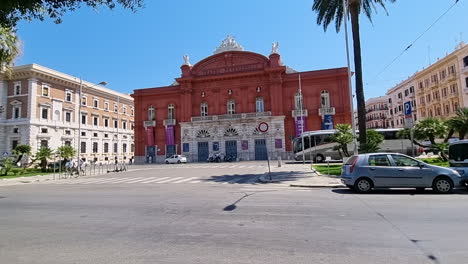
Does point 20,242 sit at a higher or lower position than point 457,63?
lower

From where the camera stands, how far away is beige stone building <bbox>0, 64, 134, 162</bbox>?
144 ft

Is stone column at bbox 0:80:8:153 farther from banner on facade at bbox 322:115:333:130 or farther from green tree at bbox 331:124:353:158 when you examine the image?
banner on facade at bbox 322:115:333:130

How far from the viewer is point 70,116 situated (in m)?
50.8

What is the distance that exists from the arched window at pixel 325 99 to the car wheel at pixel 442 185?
35744mm

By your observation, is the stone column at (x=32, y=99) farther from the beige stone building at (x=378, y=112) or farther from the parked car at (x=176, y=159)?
the beige stone building at (x=378, y=112)

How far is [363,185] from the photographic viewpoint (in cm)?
1124

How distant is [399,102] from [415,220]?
79.8 metres

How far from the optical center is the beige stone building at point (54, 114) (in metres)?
43.8

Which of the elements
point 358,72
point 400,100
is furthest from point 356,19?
point 400,100

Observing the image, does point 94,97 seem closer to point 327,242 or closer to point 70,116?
point 70,116

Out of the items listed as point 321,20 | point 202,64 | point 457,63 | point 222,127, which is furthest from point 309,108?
point 457,63

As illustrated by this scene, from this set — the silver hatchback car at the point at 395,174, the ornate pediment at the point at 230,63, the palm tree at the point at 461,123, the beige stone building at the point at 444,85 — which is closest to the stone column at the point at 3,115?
the ornate pediment at the point at 230,63

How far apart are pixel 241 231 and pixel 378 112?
98.4m

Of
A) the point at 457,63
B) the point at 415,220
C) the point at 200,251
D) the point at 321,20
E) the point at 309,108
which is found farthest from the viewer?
the point at 457,63
